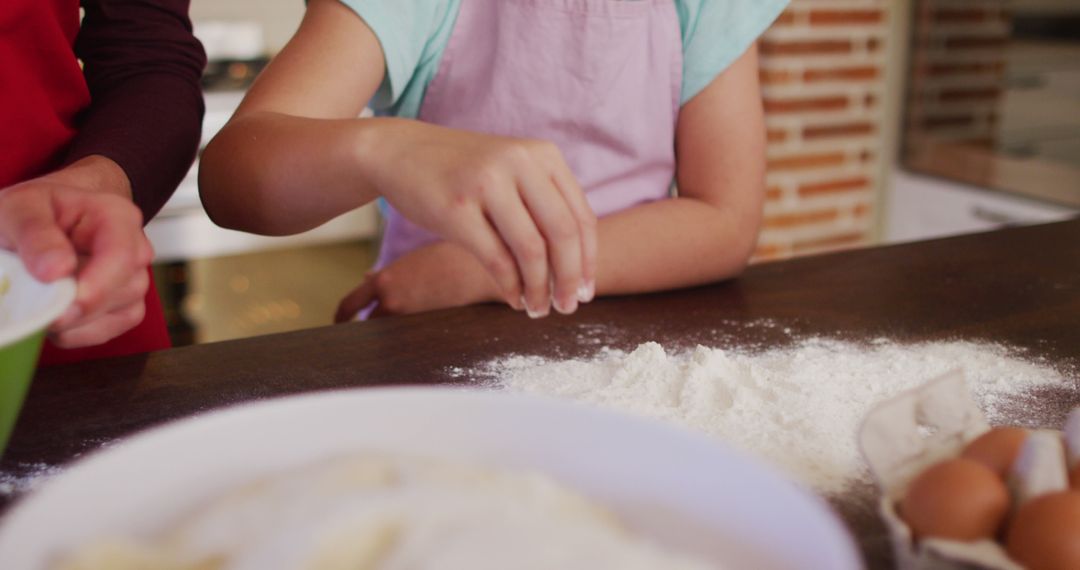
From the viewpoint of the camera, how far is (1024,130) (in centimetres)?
247

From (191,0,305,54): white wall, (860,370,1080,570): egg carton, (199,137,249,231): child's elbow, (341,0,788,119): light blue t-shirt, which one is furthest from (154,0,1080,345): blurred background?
(860,370,1080,570): egg carton

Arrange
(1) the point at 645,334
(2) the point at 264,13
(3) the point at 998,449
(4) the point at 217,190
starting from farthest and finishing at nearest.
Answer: (2) the point at 264,13
(4) the point at 217,190
(1) the point at 645,334
(3) the point at 998,449

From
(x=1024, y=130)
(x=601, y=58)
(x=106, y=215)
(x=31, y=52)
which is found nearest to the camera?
(x=106, y=215)

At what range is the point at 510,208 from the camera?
545 mm

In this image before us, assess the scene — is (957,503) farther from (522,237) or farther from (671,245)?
(671,245)

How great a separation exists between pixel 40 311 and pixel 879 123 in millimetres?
2511

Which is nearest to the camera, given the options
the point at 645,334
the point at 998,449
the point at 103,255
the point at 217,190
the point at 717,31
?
the point at 998,449

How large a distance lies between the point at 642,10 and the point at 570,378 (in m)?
0.58

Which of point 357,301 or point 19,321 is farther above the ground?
point 19,321

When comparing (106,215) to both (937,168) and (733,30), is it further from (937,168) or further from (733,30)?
(937,168)

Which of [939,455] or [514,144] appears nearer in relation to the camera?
[939,455]

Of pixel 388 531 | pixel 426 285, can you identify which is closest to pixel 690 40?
pixel 426 285

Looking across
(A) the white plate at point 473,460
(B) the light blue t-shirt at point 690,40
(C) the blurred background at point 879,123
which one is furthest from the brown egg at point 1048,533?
(C) the blurred background at point 879,123

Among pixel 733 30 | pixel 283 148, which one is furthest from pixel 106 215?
pixel 733 30
